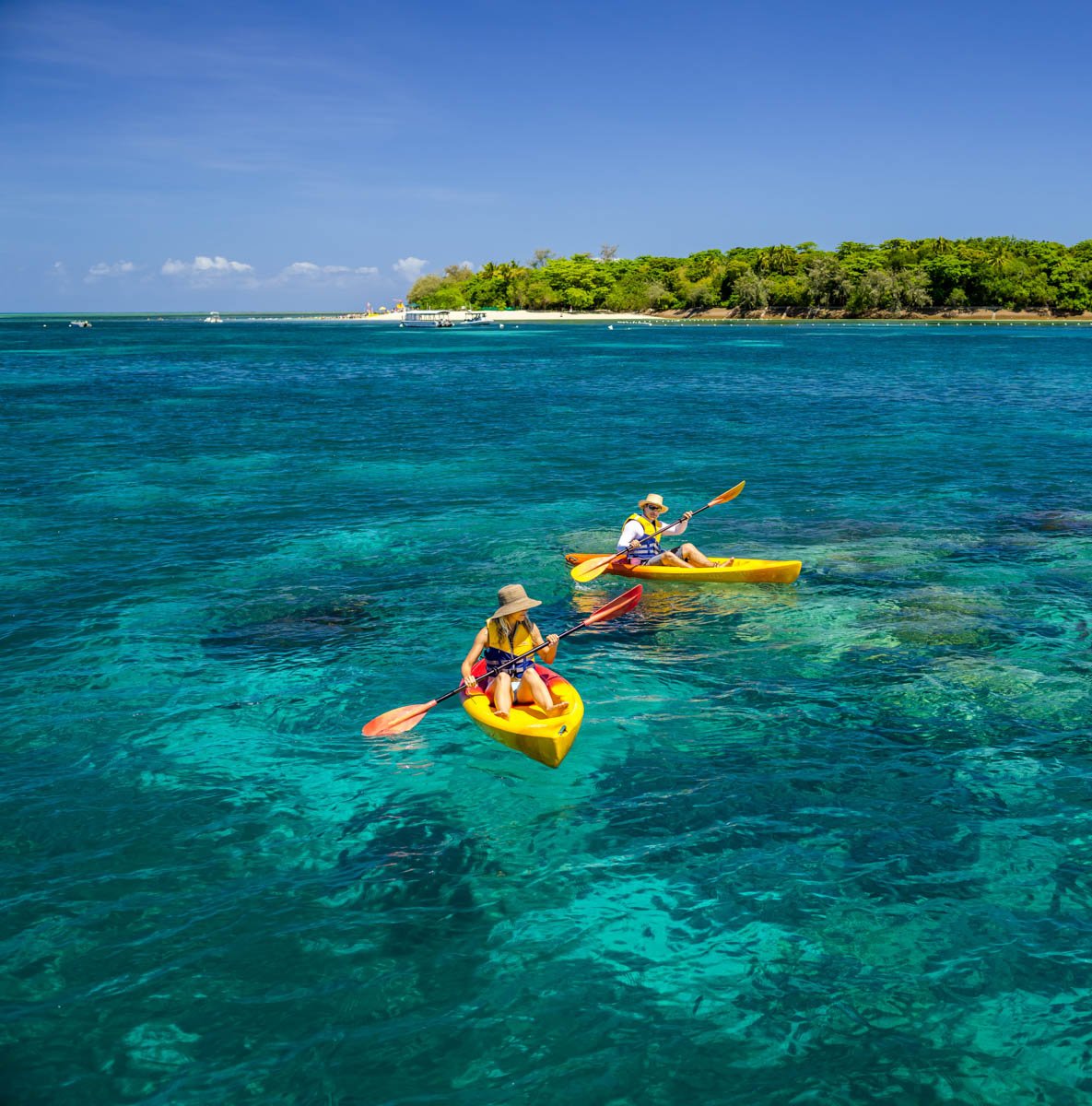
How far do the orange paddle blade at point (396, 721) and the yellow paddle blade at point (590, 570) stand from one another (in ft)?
18.3

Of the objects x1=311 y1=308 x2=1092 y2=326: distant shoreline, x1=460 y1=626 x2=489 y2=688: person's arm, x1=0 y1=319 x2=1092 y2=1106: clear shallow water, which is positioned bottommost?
x1=0 y1=319 x2=1092 y2=1106: clear shallow water

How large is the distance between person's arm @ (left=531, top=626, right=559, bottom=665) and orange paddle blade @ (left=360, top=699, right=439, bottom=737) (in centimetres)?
145

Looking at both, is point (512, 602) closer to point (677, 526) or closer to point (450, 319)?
point (677, 526)

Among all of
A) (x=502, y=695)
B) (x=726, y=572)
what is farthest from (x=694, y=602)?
(x=502, y=695)

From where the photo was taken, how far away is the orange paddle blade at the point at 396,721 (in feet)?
36.4

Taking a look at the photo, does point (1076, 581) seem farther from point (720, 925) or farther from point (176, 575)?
point (176, 575)

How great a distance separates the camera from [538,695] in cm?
1085

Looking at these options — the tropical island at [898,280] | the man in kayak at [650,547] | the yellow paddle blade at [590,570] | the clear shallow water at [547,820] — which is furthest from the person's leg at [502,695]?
the tropical island at [898,280]

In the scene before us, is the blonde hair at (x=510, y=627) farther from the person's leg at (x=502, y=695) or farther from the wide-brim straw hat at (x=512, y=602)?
the person's leg at (x=502, y=695)

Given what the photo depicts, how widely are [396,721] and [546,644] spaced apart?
2.04 meters

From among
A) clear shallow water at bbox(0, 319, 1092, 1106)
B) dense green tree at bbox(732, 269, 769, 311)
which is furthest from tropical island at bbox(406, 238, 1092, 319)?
clear shallow water at bbox(0, 319, 1092, 1106)

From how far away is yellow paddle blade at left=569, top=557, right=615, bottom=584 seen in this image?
1628cm

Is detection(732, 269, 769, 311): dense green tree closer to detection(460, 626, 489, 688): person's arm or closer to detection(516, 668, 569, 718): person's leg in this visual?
detection(460, 626, 489, 688): person's arm

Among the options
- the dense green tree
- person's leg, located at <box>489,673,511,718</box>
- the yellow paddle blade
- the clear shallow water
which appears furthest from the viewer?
the dense green tree
